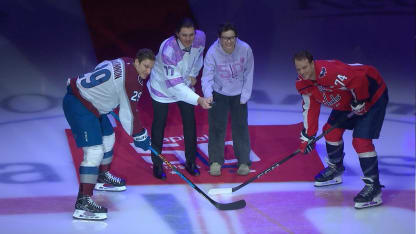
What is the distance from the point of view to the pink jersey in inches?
165

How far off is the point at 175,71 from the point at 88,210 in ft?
3.33

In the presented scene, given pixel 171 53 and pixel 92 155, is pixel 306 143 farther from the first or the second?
pixel 92 155

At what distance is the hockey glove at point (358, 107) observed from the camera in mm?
4254

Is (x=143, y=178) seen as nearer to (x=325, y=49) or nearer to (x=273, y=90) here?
(x=273, y=90)

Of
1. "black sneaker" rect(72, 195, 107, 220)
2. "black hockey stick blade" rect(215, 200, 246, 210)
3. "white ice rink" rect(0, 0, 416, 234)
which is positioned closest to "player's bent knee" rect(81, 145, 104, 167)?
"black sneaker" rect(72, 195, 107, 220)

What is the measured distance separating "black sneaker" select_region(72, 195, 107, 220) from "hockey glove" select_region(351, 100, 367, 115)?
154 cm

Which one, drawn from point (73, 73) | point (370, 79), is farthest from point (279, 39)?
point (370, 79)

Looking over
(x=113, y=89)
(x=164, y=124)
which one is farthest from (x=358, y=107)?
(x=113, y=89)

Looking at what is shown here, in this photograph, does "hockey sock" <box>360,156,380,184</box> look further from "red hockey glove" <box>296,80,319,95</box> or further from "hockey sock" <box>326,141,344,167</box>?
"red hockey glove" <box>296,80,319,95</box>

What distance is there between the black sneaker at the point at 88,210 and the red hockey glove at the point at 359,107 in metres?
1.54

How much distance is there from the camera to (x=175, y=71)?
453 cm

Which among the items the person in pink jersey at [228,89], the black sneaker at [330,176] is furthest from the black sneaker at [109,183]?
the black sneaker at [330,176]

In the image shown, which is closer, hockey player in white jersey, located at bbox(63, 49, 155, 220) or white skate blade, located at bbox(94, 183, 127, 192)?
hockey player in white jersey, located at bbox(63, 49, 155, 220)

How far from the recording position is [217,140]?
4.80m
